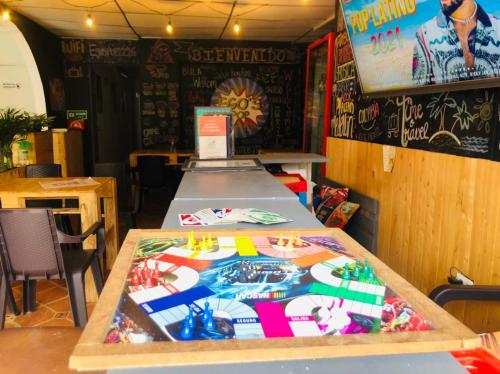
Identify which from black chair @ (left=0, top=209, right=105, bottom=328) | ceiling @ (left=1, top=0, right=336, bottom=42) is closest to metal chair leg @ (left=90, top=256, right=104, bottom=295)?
black chair @ (left=0, top=209, right=105, bottom=328)

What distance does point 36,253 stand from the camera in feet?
7.91

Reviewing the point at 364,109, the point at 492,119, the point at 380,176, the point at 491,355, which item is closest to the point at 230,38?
the point at 364,109

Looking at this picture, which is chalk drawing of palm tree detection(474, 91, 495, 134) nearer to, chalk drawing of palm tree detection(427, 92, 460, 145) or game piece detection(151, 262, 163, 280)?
chalk drawing of palm tree detection(427, 92, 460, 145)

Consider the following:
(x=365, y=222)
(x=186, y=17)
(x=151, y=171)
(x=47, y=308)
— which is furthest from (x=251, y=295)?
(x=186, y=17)

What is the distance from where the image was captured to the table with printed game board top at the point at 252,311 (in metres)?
0.79

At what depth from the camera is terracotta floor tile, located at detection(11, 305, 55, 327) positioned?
Result: 2910 mm

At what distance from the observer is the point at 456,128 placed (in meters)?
2.57

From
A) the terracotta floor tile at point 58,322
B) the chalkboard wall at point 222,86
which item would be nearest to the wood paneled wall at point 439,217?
the terracotta floor tile at point 58,322

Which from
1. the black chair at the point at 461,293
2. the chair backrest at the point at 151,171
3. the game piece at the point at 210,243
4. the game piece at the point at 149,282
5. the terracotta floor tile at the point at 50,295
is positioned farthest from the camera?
the chair backrest at the point at 151,171

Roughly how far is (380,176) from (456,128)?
3.47 feet

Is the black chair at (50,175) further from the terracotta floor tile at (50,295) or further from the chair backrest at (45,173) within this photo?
the terracotta floor tile at (50,295)

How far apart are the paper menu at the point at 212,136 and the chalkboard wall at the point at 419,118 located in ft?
4.31

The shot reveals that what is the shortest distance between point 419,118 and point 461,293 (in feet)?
5.31

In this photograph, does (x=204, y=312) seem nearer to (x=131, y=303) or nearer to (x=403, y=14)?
(x=131, y=303)
